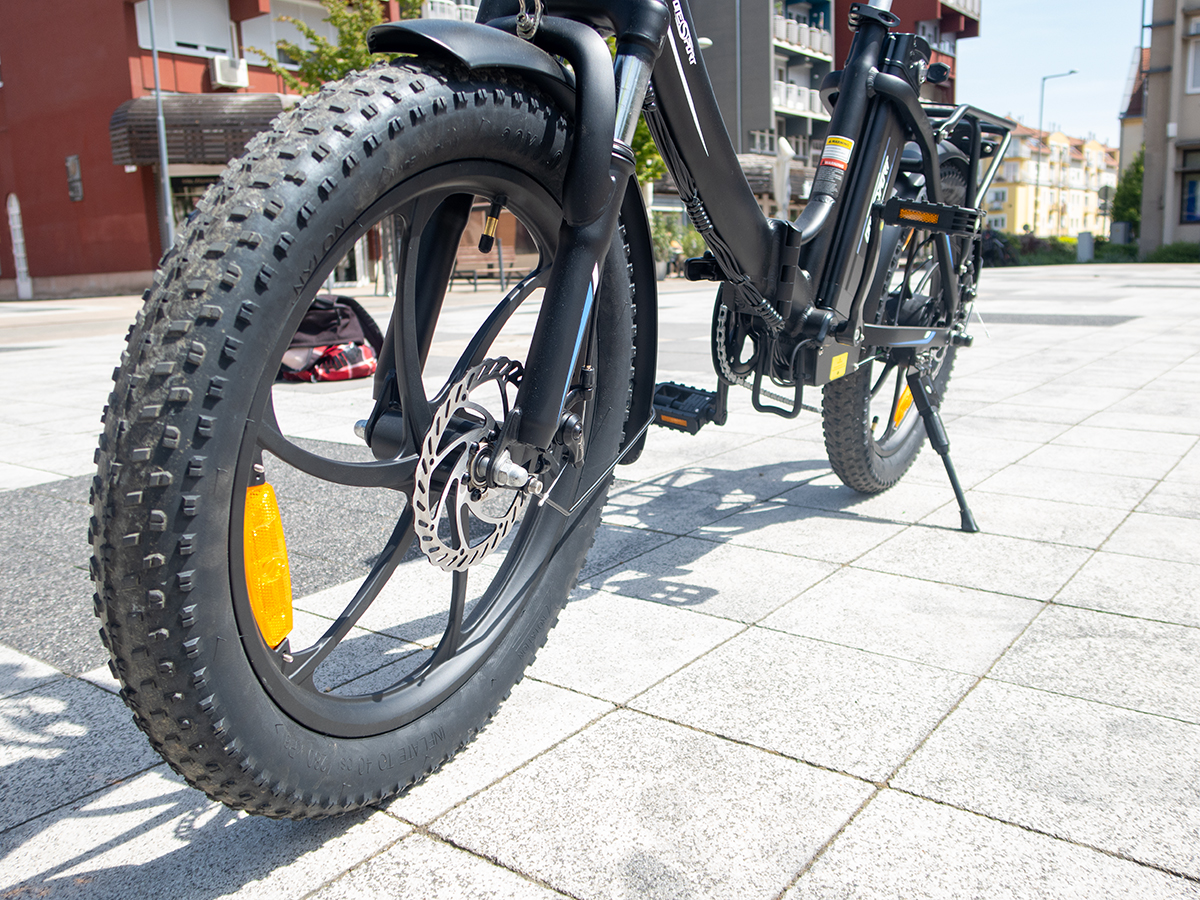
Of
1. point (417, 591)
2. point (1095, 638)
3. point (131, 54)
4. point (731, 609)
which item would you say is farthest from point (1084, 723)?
point (131, 54)

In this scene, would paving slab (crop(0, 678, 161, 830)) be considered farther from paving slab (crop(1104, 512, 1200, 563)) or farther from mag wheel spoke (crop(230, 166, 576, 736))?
paving slab (crop(1104, 512, 1200, 563))

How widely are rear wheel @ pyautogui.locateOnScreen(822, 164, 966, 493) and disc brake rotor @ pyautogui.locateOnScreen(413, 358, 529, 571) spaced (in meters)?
2.04

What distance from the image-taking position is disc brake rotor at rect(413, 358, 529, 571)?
1677mm

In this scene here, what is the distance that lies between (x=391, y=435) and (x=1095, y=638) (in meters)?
1.91

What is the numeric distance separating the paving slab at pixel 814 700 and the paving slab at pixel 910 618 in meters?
0.08

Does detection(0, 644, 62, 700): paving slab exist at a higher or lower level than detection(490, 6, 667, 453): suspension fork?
lower

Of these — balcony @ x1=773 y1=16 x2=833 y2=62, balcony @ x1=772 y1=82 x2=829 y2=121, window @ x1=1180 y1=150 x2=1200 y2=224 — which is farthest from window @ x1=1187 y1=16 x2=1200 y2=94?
balcony @ x1=773 y1=16 x2=833 y2=62

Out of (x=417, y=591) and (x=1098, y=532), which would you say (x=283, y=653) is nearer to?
(x=417, y=591)

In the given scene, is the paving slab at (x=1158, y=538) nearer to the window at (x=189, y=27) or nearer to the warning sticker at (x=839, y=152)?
the warning sticker at (x=839, y=152)

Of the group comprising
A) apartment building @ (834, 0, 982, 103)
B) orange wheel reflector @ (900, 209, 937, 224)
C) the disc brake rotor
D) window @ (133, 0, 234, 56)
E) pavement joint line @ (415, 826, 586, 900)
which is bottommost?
pavement joint line @ (415, 826, 586, 900)

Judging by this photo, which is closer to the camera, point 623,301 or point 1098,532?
point 623,301

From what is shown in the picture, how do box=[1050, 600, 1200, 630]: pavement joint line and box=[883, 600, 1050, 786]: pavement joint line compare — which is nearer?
box=[883, 600, 1050, 786]: pavement joint line

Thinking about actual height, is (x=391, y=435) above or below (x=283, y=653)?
above

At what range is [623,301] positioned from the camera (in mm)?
2164
